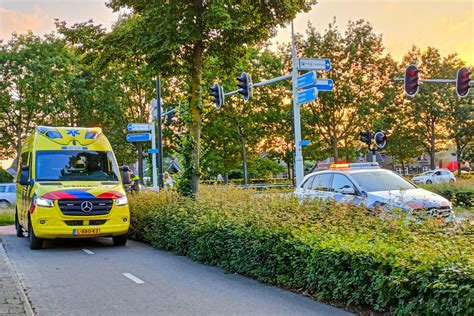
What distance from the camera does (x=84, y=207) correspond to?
39.3 feet

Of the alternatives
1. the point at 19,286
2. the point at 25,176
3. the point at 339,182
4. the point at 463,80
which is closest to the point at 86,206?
the point at 25,176

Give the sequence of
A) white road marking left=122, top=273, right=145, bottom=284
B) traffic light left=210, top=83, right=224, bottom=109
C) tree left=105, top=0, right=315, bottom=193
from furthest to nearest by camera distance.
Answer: traffic light left=210, top=83, right=224, bottom=109
tree left=105, top=0, right=315, bottom=193
white road marking left=122, top=273, right=145, bottom=284

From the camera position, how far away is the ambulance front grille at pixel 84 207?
11874mm

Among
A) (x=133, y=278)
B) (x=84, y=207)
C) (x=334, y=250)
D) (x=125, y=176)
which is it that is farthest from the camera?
(x=125, y=176)

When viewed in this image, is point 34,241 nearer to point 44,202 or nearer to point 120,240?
point 44,202

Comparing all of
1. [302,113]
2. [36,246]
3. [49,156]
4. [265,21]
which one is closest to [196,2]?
[265,21]

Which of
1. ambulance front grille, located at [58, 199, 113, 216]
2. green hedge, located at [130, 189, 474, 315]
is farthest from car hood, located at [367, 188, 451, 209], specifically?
ambulance front grille, located at [58, 199, 113, 216]

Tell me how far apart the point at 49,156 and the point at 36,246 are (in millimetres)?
2205

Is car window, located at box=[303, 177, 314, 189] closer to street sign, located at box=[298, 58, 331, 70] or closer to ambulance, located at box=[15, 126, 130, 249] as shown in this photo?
ambulance, located at box=[15, 126, 130, 249]

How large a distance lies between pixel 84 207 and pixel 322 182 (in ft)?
18.7

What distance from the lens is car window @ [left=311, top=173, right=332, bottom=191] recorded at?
1286 centimetres

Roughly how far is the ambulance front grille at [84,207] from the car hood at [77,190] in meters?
0.09

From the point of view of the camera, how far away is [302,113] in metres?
41.3

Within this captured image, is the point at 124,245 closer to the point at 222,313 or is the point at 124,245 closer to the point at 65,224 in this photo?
the point at 65,224
